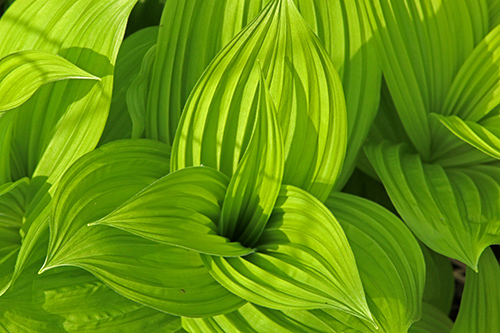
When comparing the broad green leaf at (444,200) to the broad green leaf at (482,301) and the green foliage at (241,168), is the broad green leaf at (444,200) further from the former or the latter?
the broad green leaf at (482,301)

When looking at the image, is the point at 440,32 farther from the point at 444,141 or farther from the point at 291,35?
the point at 291,35

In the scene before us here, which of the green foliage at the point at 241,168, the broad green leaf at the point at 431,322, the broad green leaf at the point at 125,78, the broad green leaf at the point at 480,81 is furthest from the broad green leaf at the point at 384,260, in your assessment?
the broad green leaf at the point at 125,78

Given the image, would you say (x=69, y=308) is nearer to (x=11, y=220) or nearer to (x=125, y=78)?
(x=11, y=220)

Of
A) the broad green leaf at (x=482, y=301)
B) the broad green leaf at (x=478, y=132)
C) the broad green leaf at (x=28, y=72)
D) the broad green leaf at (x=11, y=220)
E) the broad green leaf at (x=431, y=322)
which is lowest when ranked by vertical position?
the broad green leaf at (x=431, y=322)

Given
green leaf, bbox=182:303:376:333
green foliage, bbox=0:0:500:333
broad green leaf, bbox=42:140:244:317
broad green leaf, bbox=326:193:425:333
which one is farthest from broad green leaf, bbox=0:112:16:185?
broad green leaf, bbox=326:193:425:333

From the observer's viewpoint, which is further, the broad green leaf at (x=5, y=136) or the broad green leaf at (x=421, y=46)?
the broad green leaf at (x=421, y=46)

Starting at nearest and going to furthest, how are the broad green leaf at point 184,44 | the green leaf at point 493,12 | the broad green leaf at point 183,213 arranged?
the broad green leaf at point 183,213, the broad green leaf at point 184,44, the green leaf at point 493,12

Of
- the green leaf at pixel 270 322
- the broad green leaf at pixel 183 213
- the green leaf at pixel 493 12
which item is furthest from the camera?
the green leaf at pixel 493 12
